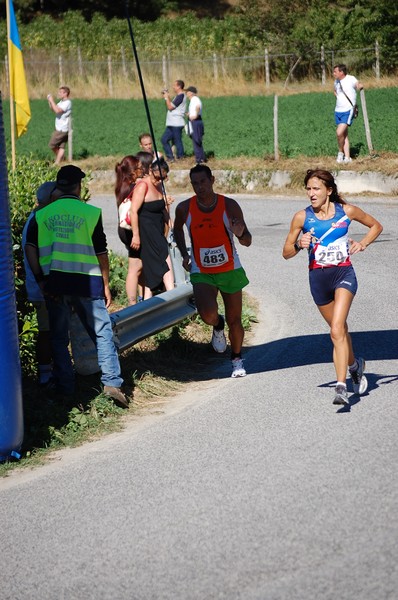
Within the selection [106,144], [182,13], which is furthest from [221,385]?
[182,13]

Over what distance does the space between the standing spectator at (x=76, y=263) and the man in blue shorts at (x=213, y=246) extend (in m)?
1.20

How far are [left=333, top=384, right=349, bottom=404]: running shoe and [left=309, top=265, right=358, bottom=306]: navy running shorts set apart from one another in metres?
0.84

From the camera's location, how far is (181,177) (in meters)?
25.3

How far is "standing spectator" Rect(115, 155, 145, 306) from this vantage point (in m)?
12.7

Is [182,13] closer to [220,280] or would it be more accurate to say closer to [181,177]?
[181,177]

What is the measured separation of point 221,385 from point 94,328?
1.48m

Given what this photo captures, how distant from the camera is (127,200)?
42.1 feet

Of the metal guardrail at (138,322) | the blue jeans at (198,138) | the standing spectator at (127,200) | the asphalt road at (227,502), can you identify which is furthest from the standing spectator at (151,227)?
the blue jeans at (198,138)

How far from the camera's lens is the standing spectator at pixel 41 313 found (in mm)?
9166

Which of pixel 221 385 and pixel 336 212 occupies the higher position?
pixel 336 212

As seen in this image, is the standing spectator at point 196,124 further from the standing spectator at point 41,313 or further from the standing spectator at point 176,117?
the standing spectator at point 41,313

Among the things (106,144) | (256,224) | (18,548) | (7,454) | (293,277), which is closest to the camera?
(18,548)

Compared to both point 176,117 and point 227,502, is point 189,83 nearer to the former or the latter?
point 176,117

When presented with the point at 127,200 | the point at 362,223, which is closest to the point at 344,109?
the point at 127,200
